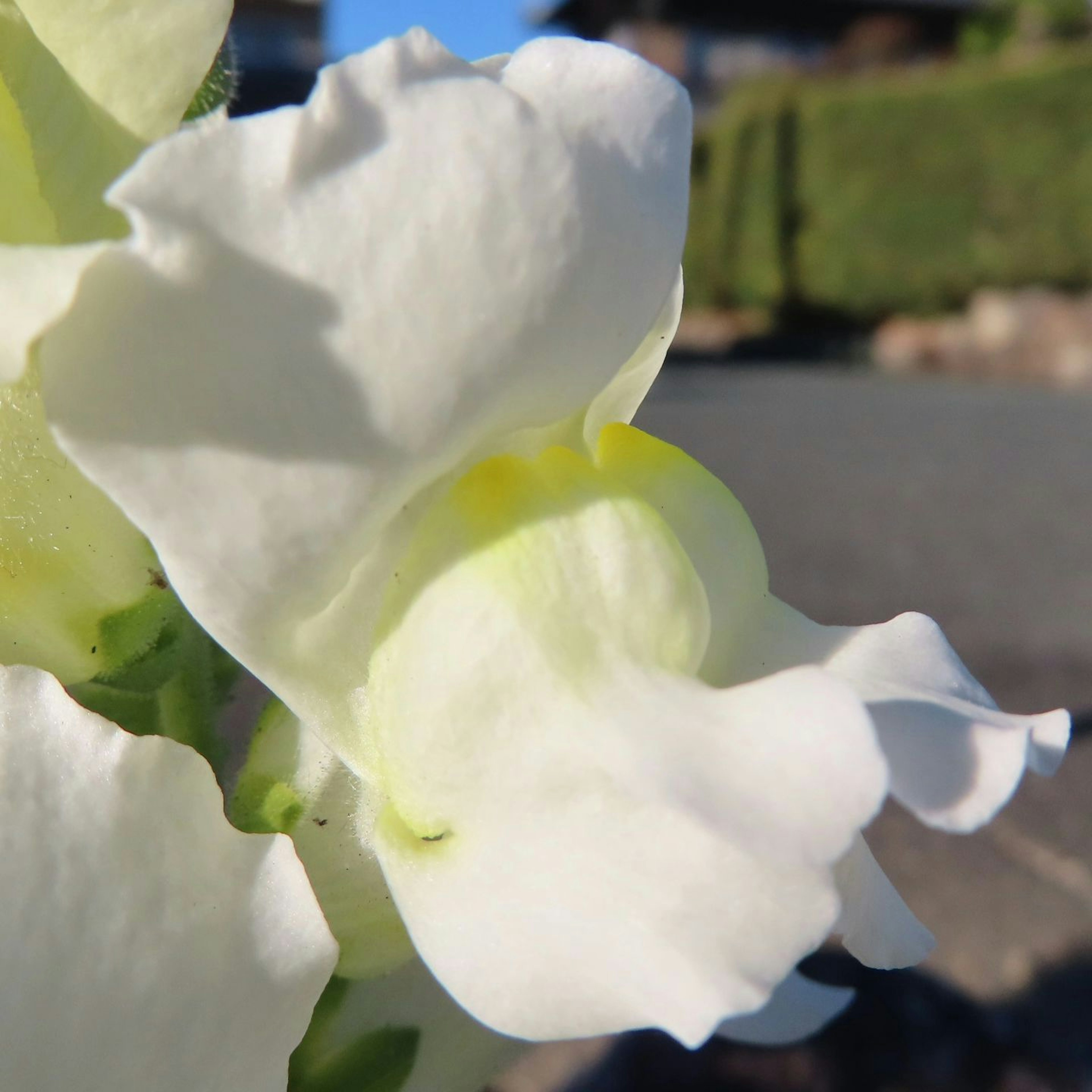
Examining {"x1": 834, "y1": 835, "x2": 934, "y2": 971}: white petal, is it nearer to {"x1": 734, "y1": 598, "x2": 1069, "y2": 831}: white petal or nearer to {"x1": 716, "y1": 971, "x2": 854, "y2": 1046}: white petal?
{"x1": 734, "y1": 598, "x2": 1069, "y2": 831}: white petal

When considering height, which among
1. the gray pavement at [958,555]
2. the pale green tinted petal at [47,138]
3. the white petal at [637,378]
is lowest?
the gray pavement at [958,555]

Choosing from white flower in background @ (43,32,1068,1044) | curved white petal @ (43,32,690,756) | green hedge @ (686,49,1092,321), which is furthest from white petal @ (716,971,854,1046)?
green hedge @ (686,49,1092,321)

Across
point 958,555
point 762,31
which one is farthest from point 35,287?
point 762,31

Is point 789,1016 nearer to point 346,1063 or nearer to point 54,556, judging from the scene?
point 346,1063

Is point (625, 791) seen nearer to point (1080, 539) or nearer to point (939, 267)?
point (1080, 539)

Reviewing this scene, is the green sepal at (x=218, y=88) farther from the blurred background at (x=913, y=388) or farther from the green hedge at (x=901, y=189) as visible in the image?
the green hedge at (x=901, y=189)

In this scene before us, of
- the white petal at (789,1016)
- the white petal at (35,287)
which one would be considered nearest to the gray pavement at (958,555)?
the white petal at (789,1016)

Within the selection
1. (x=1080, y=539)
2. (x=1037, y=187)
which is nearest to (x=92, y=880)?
(x=1080, y=539)
